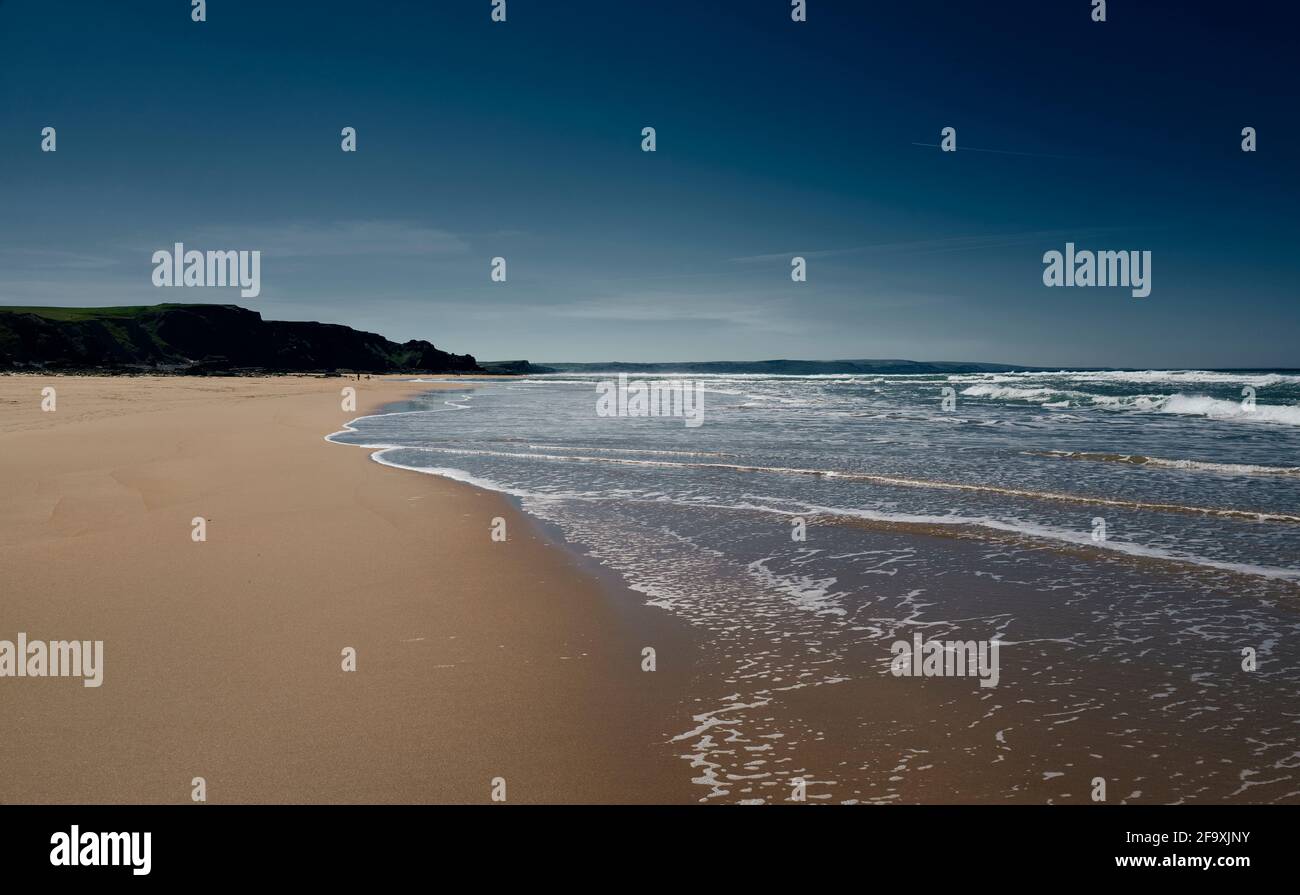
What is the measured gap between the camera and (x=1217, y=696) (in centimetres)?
478

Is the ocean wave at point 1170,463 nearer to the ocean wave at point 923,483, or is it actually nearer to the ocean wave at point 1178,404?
the ocean wave at point 923,483

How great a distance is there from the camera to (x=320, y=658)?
529 cm

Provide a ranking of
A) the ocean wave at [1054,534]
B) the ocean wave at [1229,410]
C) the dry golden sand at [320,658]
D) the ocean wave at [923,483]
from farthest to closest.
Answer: the ocean wave at [1229,410] → the ocean wave at [923,483] → the ocean wave at [1054,534] → the dry golden sand at [320,658]


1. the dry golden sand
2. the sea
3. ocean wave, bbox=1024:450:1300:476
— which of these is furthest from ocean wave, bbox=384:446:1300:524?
the dry golden sand

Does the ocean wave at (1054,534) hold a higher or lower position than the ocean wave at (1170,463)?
lower

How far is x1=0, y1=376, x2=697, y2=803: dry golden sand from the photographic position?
12.4 feet

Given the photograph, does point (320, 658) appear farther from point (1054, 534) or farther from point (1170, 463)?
point (1170, 463)

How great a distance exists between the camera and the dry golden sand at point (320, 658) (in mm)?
3770

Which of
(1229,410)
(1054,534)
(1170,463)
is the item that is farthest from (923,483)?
(1229,410)

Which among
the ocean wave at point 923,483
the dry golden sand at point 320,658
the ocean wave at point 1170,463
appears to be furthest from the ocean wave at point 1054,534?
the ocean wave at point 1170,463

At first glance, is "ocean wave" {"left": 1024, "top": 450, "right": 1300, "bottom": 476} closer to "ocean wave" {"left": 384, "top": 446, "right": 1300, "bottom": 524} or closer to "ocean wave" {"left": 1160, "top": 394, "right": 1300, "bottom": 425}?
"ocean wave" {"left": 384, "top": 446, "right": 1300, "bottom": 524}

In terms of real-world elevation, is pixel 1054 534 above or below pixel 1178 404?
below
